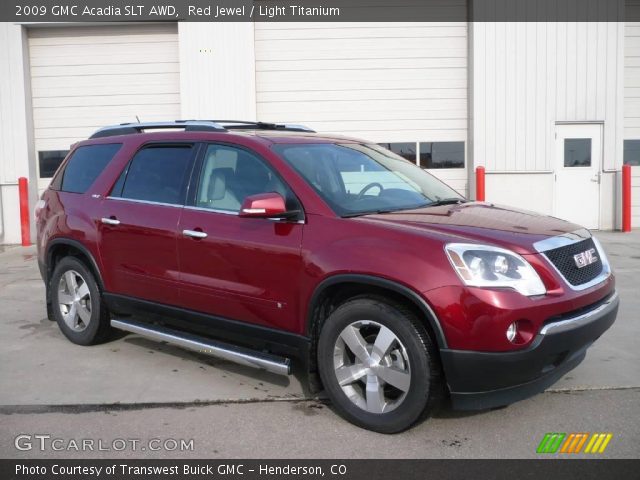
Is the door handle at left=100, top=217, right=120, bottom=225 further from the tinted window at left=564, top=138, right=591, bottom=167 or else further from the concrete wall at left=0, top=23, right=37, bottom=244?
the tinted window at left=564, top=138, right=591, bottom=167

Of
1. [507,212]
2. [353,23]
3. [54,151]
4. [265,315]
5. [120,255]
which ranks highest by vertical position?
[353,23]

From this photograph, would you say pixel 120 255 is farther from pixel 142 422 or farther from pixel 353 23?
pixel 353 23

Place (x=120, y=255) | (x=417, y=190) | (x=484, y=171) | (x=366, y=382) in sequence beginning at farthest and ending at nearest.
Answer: (x=484, y=171), (x=120, y=255), (x=417, y=190), (x=366, y=382)

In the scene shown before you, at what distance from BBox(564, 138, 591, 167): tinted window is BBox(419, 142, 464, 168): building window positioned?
2143 millimetres

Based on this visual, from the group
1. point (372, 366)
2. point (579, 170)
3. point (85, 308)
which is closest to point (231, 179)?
point (372, 366)

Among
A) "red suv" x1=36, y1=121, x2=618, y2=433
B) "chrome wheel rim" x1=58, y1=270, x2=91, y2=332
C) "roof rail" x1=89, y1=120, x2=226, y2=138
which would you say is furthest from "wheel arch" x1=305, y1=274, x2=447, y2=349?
"chrome wheel rim" x1=58, y1=270, x2=91, y2=332

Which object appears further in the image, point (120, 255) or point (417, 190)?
point (120, 255)

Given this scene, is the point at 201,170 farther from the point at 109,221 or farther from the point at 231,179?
the point at 109,221

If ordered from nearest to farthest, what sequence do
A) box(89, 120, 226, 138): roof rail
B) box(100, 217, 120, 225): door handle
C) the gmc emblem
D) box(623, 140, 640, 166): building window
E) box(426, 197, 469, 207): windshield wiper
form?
the gmc emblem
box(426, 197, 469, 207): windshield wiper
box(89, 120, 226, 138): roof rail
box(100, 217, 120, 225): door handle
box(623, 140, 640, 166): building window

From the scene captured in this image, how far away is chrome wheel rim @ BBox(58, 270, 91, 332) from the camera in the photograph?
5359 millimetres

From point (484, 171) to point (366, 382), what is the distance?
9647 millimetres

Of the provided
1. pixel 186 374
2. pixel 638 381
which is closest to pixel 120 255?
pixel 186 374

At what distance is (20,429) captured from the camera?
3.76 meters

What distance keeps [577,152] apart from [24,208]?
A: 37.0 feet
